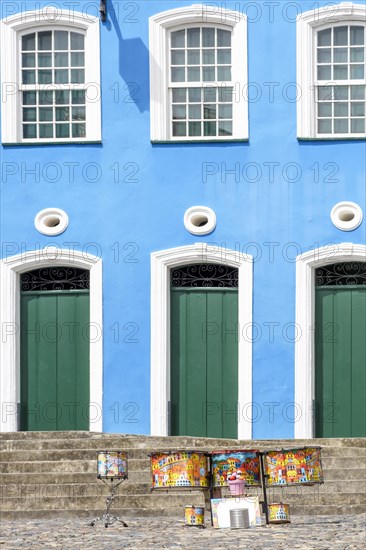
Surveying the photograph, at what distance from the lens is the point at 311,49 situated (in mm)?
23250

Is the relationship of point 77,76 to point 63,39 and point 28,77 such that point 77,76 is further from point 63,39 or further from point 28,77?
point 28,77

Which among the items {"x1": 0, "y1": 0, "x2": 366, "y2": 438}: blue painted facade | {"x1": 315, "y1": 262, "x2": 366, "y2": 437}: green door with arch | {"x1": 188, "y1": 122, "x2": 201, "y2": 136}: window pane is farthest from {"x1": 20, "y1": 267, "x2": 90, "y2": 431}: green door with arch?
{"x1": 315, "y1": 262, "x2": 366, "y2": 437}: green door with arch

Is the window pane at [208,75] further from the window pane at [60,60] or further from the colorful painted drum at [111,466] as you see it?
the colorful painted drum at [111,466]

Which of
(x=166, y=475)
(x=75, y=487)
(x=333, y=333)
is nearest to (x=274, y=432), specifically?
(x=333, y=333)

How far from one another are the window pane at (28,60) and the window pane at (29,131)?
33.0 inches

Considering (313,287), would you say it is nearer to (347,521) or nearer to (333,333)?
(333,333)

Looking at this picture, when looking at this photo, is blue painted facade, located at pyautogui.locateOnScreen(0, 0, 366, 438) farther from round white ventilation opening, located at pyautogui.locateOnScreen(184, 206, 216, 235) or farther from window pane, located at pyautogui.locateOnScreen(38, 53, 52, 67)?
window pane, located at pyautogui.locateOnScreen(38, 53, 52, 67)

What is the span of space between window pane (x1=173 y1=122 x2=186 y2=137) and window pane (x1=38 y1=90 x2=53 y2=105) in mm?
1748

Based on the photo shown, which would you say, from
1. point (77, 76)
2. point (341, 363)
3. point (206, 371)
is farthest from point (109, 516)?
point (77, 76)

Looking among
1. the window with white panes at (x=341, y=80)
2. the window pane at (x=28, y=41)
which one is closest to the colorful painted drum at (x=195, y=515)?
the window with white panes at (x=341, y=80)

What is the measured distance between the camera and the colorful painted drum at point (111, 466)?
19109mm

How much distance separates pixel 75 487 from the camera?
20.9m

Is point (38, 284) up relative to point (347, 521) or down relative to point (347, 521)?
up

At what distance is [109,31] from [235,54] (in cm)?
175
